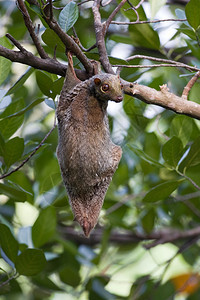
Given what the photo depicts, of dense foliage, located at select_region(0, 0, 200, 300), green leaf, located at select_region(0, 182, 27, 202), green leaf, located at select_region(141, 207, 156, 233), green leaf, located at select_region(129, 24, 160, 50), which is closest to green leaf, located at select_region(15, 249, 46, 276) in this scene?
dense foliage, located at select_region(0, 0, 200, 300)

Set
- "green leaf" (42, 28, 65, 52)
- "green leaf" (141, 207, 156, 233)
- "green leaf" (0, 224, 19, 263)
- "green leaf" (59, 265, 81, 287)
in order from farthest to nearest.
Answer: "green leaf" (141, 207, 156, 233)
"green leaf" (59, 265, 81, 287)
"green leaf" (0, 224, 19, 263)
"green leaf" (42, 28, 65, 52)

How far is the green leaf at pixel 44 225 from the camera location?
154 inches

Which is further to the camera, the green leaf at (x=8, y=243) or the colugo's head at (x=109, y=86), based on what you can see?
the green leaf at (x=8, y=243)

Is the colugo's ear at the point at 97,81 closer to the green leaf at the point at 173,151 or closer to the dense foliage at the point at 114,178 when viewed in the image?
the dense foliage at the point at 114,178

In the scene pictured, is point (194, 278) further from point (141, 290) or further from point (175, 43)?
point (175, 43)

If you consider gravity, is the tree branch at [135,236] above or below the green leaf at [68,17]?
below

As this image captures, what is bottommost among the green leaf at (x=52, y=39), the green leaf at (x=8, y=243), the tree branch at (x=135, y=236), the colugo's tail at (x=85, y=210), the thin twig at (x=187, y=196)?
the tree branch at (x=135, y=236)

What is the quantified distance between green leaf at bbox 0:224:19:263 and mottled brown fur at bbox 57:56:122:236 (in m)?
0.77

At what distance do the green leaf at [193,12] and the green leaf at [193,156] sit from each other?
2.67ft

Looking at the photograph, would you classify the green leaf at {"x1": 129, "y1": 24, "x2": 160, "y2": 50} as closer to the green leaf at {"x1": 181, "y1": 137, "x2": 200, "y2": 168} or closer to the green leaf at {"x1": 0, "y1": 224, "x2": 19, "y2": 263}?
the green leaf at {"x1": 181, "y1": 137, "x2": 200, "y2": 168}

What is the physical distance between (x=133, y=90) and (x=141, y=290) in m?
2.25

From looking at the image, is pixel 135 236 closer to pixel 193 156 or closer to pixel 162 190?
pixel 162 190

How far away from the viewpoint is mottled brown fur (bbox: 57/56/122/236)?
2924 millimetres

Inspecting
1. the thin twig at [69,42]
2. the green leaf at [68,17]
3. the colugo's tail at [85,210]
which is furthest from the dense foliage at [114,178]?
the colugo's tail at [85,210]
